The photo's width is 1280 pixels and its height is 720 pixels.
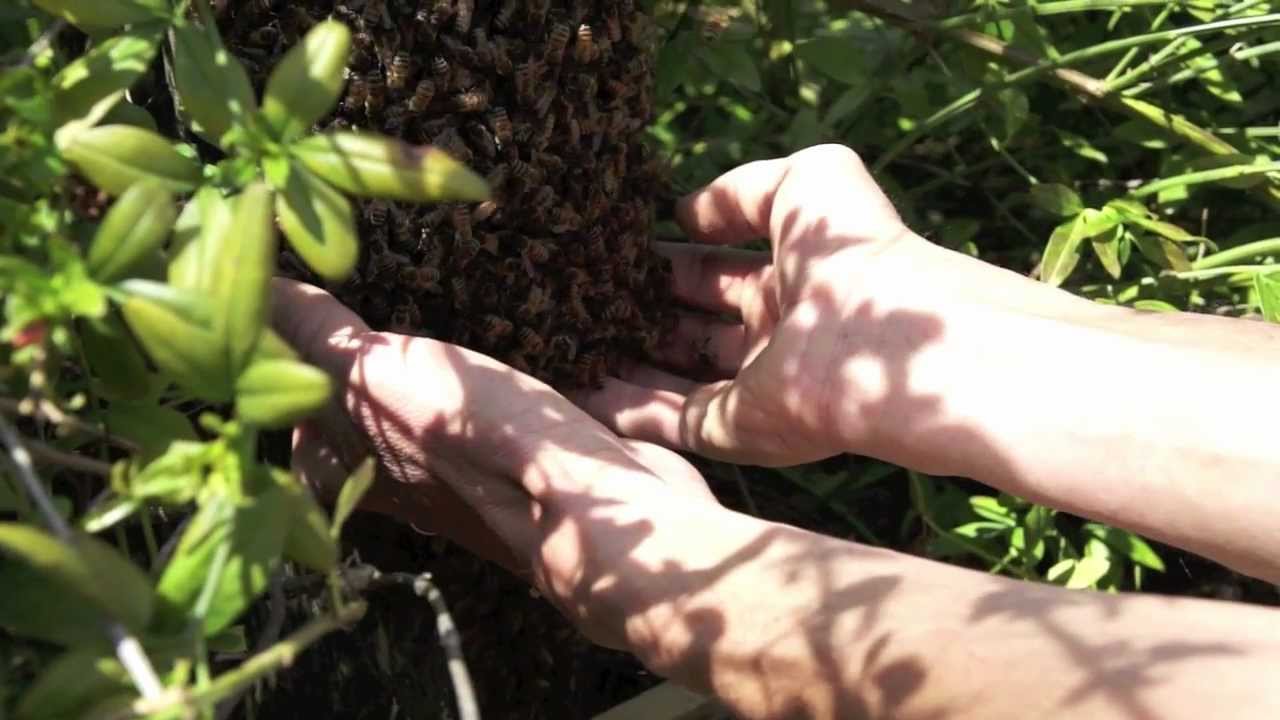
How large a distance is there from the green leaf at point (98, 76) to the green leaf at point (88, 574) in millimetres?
194

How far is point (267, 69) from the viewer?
0.85 m

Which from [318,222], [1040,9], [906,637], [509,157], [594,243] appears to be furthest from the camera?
[1040,9]

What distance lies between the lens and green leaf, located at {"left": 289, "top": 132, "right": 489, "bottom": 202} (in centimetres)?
50

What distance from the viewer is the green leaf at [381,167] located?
0.50m

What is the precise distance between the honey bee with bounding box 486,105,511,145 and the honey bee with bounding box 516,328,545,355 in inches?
6.6

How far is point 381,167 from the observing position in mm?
499

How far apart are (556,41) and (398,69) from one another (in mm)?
130

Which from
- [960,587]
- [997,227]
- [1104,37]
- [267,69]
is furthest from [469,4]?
[997,227]

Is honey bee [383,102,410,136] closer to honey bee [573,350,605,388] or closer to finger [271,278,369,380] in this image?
finger [271,278,369,380]

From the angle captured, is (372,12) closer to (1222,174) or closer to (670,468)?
(670,468)

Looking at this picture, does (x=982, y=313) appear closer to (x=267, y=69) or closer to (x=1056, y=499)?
(x=1056, y=499)

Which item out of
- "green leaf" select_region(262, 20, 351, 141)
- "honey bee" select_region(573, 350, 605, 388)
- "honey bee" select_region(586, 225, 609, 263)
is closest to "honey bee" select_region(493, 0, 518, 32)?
"honey bee" select_region(586, 225, 609, 263)

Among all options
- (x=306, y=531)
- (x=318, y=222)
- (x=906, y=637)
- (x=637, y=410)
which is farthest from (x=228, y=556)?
(x=637, y=410)

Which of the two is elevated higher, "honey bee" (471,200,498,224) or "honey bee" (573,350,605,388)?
"honey bee" (471,200,498,224)
